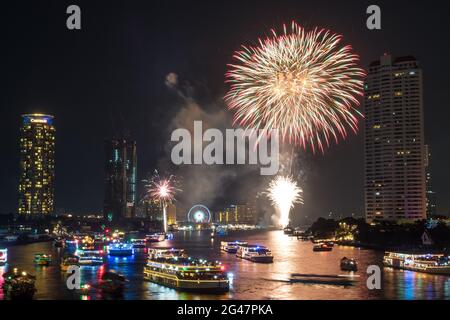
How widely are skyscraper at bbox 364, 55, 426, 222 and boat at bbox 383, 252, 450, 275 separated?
48.5 meters

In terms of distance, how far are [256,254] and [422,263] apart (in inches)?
555

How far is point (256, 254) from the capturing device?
51.9 metres

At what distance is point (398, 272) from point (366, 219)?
58079mm

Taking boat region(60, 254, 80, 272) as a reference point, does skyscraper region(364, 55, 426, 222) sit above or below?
above

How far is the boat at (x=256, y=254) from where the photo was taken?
50.7 m

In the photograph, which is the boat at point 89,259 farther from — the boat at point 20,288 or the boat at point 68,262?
the boat at point 20,288

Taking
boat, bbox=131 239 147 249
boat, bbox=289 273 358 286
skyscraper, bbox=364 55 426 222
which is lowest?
boat, bbox=131 239 147 249

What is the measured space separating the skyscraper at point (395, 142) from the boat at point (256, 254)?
44299 mm

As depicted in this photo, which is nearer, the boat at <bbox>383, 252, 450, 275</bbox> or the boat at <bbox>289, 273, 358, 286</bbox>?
the boat at <bbox>289, 273, 358, 286</bbox>

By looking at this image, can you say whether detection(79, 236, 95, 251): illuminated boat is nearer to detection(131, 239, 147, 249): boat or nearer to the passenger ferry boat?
detection(131, 239, 147, 249): boat

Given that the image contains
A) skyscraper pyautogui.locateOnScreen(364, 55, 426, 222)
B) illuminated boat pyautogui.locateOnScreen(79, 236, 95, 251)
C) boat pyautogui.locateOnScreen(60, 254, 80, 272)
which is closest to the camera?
boat pyautogui.locateOnScreen(60, 254, 80, 272)

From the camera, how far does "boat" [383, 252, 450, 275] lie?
1628 inches

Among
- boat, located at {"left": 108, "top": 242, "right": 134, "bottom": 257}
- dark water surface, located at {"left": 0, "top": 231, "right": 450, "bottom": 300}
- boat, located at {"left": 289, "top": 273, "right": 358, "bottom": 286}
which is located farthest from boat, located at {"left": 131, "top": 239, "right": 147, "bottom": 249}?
boat, located at {"left": 289, "top": 273, "right": 358, "bottom": 286}

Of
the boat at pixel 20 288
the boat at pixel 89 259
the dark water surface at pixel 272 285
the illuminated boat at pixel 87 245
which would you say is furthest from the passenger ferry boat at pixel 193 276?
the illuminated boat at pixel 87 245
